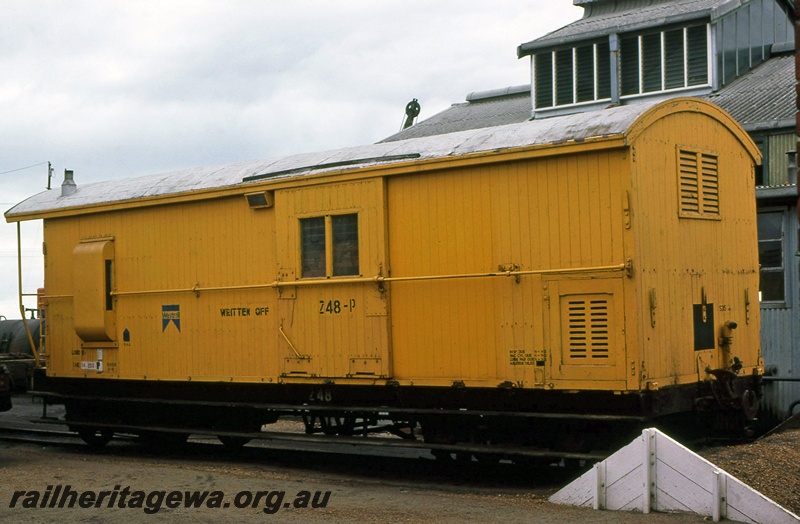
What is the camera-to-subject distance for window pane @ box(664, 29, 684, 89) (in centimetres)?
2653

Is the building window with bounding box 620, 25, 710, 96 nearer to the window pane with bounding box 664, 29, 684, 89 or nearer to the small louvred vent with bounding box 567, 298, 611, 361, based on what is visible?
the window pane with bounding box 664, 29, 684, 89

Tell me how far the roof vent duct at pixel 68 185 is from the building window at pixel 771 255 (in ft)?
39.6

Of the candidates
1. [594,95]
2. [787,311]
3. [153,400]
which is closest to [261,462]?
[153,400]

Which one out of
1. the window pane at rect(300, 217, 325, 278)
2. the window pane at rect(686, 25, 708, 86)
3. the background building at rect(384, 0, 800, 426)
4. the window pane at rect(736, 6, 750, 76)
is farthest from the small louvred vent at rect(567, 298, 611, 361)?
the window pane at rect(736, 6, 750, 76)

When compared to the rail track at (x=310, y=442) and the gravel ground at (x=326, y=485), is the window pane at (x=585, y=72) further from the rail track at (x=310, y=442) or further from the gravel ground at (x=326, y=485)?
the gravel ground at (x=326, y=485)

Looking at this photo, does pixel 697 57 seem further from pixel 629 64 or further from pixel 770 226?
pixel 770 226

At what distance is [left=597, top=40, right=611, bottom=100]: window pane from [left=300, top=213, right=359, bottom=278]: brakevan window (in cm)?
1775

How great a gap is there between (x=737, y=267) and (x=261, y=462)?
6263 mm

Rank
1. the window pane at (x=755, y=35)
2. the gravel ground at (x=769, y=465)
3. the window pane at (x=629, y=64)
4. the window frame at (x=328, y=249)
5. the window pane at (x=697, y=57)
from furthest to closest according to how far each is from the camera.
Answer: the window pane at (x=755, y=35)
the window pane at (x=629, y=64)
the window pane at (x=697, y=57)
the window frame at (x=328, y=249)
the gravel ground at (x=769, y=465)

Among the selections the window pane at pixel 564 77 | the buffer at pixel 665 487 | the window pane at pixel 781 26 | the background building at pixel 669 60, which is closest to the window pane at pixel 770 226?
the background building at pixel 669 60

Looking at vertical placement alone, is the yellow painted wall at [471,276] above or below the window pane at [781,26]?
below

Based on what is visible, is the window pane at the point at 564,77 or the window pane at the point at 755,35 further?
the window pane at the point at 564,77

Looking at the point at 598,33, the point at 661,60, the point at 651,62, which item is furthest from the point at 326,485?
the point at 598,33

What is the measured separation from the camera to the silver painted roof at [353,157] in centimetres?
998
